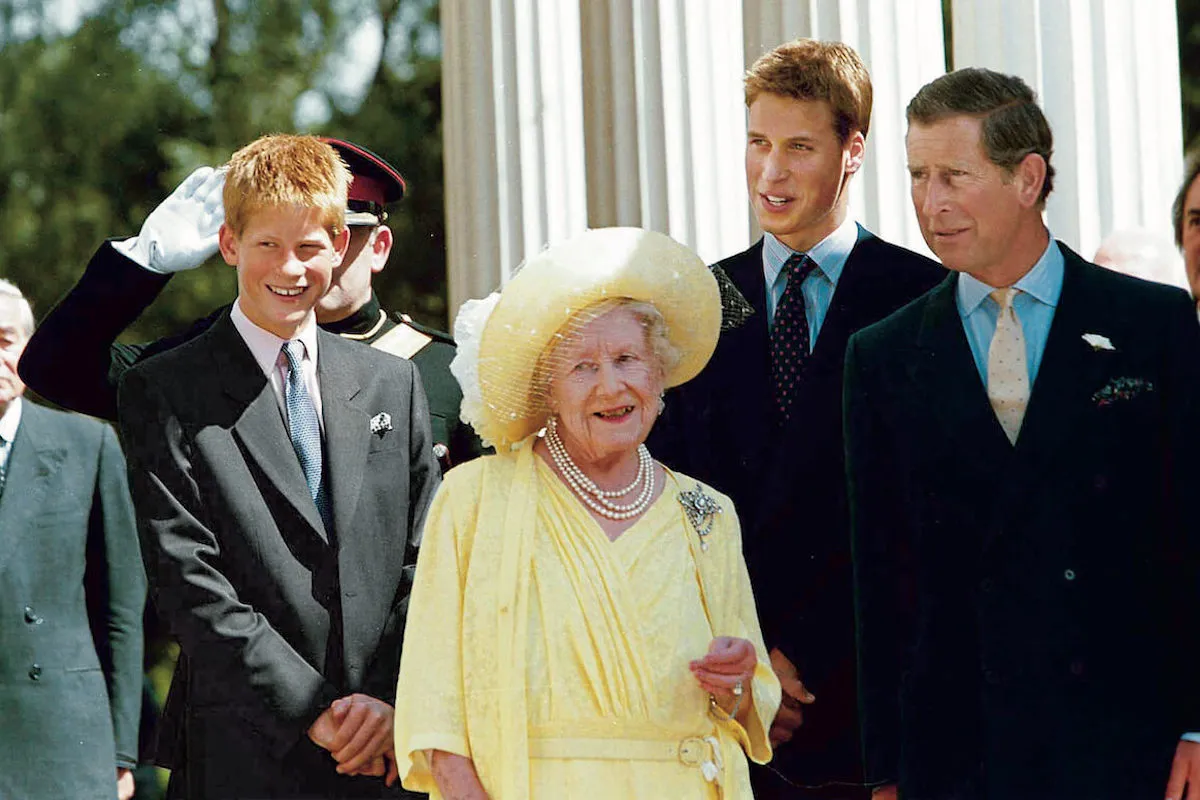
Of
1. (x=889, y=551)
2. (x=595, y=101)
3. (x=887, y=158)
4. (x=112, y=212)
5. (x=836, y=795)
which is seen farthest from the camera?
(x=112, y=212)

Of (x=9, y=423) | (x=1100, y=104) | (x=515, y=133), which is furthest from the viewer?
(x=515, y=133)

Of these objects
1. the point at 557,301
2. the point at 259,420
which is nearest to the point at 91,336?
the point at 259,420

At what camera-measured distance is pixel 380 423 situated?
485 centimetres

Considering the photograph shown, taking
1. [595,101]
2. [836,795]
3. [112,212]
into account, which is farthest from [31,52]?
[836,795]

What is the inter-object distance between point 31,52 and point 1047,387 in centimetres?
1142

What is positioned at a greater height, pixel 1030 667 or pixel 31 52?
pixel 31 52

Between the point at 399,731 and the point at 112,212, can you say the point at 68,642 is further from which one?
the point at 112,212

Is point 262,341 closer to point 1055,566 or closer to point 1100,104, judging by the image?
point 1055,566

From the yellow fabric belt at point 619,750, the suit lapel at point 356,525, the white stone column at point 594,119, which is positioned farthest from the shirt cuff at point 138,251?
the white stone column at point 594,119

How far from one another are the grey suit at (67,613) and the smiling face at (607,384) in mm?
2580

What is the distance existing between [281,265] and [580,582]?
1.23 meters

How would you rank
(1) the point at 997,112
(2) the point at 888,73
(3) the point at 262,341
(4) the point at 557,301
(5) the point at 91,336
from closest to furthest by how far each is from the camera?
(4) the point at 557,301, (1) the point at 997,112, (3) the point at 262,341, (5) the point at 91,336, (2) the point at 888,73

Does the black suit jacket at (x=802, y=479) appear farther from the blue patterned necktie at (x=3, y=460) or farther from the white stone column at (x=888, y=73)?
the blue patterned necktie at (x=3, y=460)

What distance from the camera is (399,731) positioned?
4109mm
